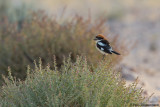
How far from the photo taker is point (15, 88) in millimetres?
3299

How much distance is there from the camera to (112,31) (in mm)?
12734

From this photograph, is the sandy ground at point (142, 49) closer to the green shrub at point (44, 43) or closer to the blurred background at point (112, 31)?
the blurred background at point (112, 31)

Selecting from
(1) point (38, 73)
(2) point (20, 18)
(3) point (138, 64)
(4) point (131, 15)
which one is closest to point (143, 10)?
(4) point (131, 15)

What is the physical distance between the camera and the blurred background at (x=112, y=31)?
6023 mm

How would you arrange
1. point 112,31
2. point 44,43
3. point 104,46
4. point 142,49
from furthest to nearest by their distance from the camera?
point 112,31 → point 142,49 → point 44,43 → point 104,46

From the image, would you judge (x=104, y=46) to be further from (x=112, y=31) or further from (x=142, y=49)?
(x=112, y=31)

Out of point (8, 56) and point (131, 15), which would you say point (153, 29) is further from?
point (8, 56)

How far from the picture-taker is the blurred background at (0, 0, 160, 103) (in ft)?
19.8

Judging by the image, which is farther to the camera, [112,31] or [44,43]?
[112,31]

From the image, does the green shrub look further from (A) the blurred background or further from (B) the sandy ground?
(B) the sandy ground

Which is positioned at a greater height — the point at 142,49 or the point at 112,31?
the point at 112,31

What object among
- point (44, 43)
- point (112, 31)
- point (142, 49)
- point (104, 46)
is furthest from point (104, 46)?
point (112, 31)

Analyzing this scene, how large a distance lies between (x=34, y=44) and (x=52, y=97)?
3.23 meters

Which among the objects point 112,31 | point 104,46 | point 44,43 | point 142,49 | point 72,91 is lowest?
point 72,91
